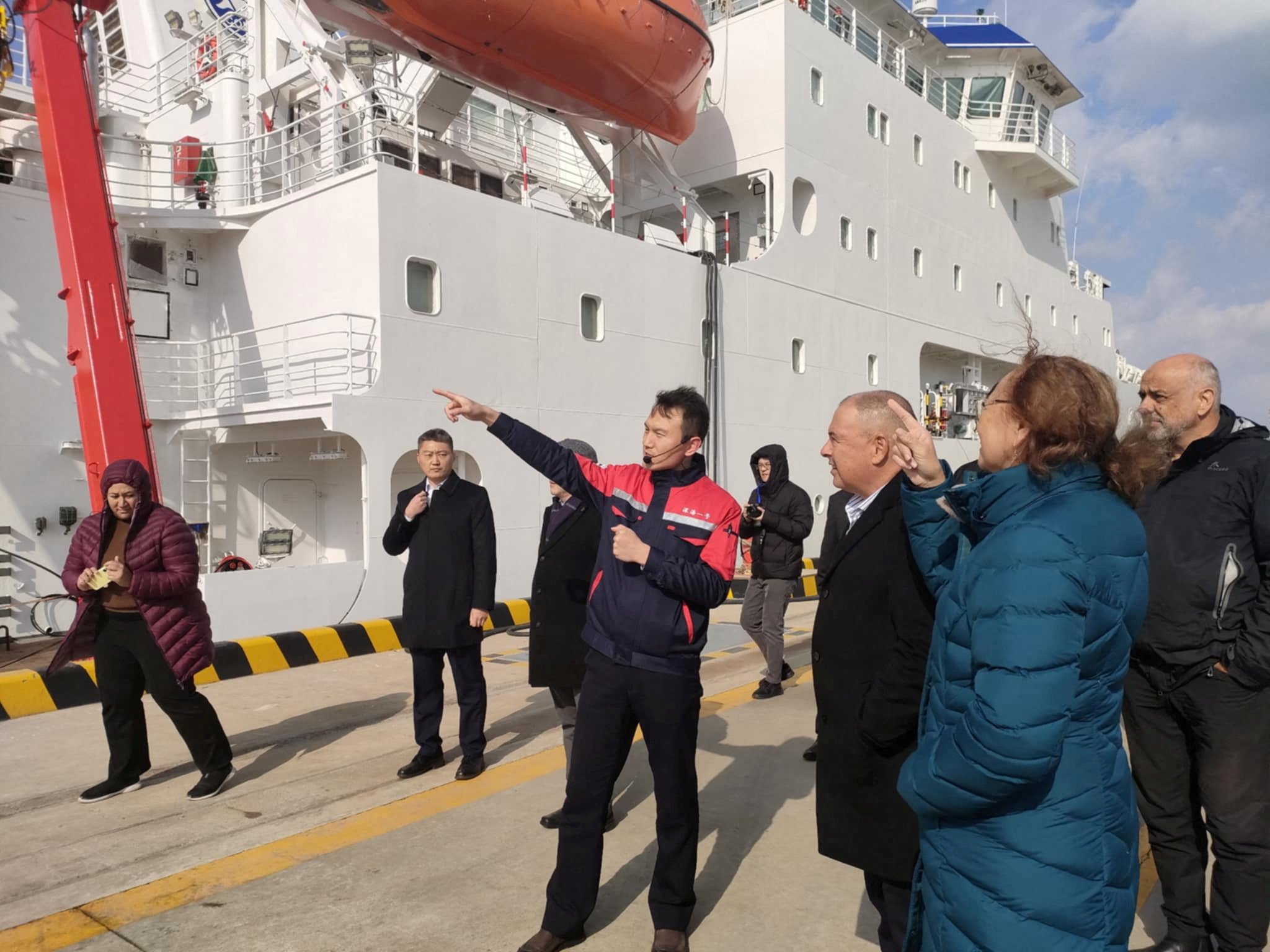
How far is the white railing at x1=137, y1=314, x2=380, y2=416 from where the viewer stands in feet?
26.7

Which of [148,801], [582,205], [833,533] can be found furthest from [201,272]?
[833,533]

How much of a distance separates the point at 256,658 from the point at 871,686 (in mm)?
6031

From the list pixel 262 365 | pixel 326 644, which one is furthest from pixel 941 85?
pixel 326 644

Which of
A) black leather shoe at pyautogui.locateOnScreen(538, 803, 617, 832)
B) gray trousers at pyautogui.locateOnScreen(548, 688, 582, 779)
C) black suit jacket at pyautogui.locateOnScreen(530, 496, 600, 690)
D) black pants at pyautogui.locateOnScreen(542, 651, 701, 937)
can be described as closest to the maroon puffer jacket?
black suit jacket at pyautogui.locateOnScreen(530, 496, 600, 690)

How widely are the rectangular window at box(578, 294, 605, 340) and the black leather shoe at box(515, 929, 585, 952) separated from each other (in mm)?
8042

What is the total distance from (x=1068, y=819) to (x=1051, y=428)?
0.70 meters

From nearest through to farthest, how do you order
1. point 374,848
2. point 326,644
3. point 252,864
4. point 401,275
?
1. point 252,864
2. point 374,848
3. point 326,644
4. point 401,275

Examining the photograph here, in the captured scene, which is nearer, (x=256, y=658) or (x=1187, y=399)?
(x=1187, y=399)

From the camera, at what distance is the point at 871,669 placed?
2201mm

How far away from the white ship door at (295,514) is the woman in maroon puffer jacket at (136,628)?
540 cm

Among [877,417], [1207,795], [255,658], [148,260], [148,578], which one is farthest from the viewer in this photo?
[148,260]

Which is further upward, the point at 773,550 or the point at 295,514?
the point at 773,550

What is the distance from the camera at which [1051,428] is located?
1.65 metres

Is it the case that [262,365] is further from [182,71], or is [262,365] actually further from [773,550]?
[773,550]
